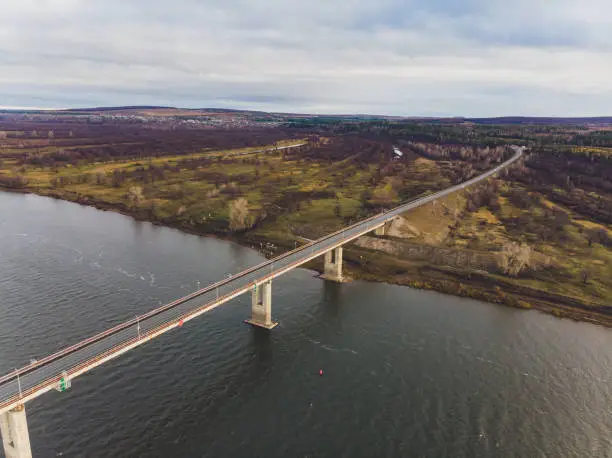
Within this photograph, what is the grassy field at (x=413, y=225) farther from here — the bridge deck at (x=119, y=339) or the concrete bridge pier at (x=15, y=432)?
the concrete bridge pier at (x=15, y=432)

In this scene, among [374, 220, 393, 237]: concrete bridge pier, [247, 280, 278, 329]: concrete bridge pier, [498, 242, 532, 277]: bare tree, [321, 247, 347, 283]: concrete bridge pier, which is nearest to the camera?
[247, 280, 278, 329]: concrete bridge pier

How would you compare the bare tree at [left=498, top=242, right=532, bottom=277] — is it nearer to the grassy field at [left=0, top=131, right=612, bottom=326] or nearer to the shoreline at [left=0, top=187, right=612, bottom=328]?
the grassy field at [left=0, top=131, right=612, bottom=326]

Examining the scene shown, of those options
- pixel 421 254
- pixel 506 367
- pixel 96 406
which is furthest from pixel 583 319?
pixel 96 406

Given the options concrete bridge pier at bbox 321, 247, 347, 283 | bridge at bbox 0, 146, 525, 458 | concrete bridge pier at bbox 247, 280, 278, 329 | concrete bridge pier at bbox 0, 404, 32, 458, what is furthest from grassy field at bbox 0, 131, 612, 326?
concrete bridge pier at bbox 0, 404, 32, 458

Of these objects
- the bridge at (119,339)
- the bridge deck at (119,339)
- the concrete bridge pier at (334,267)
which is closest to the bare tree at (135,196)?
the concrete bridge pier at (334,267)

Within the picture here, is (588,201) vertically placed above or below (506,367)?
above

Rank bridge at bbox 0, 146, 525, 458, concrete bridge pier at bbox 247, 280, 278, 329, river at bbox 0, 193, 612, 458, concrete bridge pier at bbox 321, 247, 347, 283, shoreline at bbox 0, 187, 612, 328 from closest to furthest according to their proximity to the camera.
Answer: bridge at bbox 0, 146, 525, 458, river at bbox 0, 193, 612, 458, concrete bridge pier at bbox 247, 280, 278, 329, shoreline at bbox 0, 187, 612, 328, concrete bridge pier at bbox 321, 247, 347, 283

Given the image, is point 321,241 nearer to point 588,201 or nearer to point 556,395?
point 556,395
